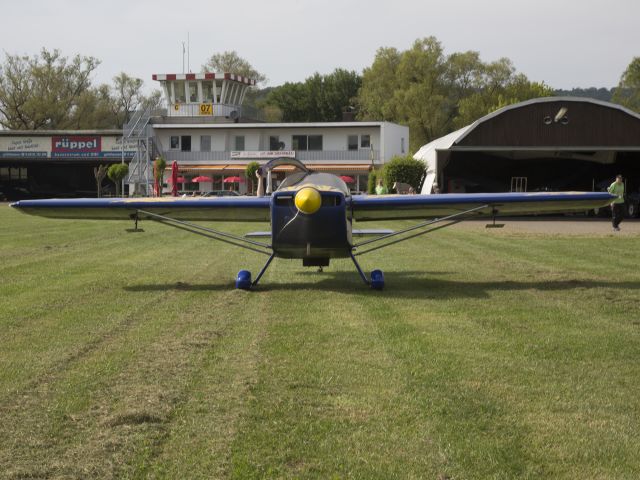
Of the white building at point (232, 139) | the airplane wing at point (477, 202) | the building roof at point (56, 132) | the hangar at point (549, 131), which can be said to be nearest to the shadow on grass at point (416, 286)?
the airplane wing at point (477, 202)

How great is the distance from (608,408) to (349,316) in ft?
13.4

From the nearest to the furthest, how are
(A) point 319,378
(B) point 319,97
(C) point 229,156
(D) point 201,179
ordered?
(A) point 319,378, (D) point 201,179, (C) point 229,156, (B) point 319,97

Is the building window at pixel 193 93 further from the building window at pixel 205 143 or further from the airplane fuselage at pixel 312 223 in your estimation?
the airplane fuselage at pixel 312 223

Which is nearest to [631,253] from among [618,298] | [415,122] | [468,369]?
[618,298]

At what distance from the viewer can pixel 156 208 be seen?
12.4 metres

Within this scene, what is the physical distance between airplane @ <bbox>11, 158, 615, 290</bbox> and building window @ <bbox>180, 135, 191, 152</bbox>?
54803 millimetres

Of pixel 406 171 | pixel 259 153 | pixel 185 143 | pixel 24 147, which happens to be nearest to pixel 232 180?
pixel 259 153

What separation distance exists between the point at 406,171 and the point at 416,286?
103ft

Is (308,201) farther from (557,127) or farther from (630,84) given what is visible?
(630,84)

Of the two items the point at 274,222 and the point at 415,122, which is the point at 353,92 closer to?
the point at 415,122

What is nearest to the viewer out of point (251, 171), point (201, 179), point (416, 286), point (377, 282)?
point (377, 282)

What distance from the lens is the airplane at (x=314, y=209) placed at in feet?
35.9

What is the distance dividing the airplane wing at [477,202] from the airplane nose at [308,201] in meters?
1.19

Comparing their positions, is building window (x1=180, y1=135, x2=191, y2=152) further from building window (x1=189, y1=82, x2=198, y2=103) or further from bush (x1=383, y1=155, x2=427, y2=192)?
bush (x1=383, y1=155, x2=427, y2=192)
